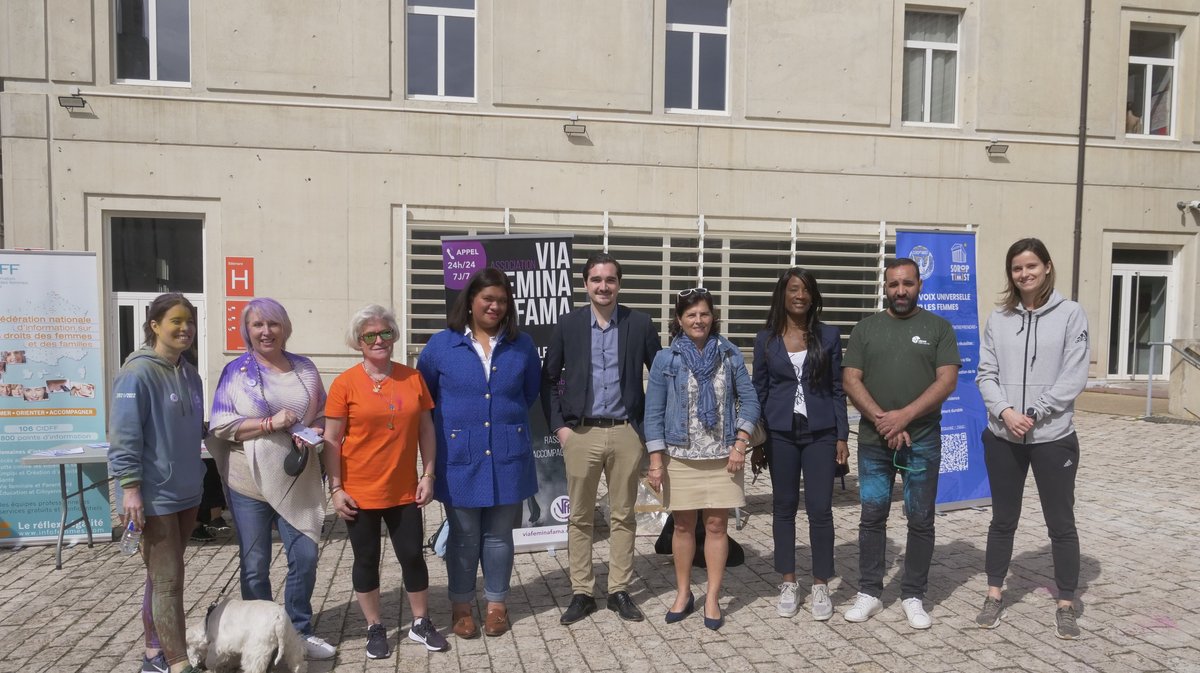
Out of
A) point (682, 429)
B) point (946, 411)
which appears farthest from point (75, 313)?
point (946, 411)

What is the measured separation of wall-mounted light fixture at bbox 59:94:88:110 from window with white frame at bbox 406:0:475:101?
4.13m

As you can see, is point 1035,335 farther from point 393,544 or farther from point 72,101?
point 72,101

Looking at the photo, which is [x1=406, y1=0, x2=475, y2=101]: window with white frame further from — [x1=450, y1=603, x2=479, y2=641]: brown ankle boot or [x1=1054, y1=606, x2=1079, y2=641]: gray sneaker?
[x1=1054, y1=606, x2=1079, y2=641]: gray sneaker

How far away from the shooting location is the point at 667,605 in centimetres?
448

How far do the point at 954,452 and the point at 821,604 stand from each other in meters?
3.03

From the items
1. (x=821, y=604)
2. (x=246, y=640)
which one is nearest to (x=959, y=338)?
(x=821, y=604)

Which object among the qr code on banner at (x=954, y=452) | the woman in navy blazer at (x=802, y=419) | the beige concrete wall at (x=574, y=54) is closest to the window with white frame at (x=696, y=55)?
the beige concrete wall at (x=574, y=54)

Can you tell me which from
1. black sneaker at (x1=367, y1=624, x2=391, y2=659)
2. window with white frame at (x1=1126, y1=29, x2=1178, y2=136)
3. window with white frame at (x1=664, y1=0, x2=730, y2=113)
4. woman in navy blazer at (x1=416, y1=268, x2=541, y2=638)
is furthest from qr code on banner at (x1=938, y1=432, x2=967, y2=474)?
window with white frame at (x1=1126, y1=29, x2=1178, y2=136)

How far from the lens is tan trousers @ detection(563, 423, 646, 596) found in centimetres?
419

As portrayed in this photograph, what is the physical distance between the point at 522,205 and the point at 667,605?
7682mm

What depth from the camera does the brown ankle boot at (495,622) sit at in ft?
13.2

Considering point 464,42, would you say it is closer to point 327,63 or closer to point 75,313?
point 327,63

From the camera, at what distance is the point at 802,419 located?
Result: 421cm

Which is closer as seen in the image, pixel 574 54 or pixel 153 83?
pixel 153 83
